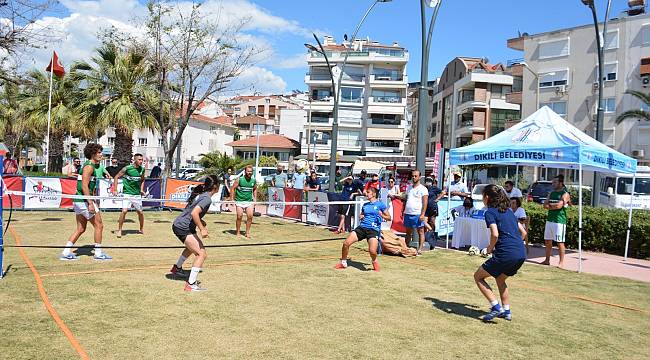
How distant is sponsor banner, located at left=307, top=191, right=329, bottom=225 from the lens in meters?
17.5

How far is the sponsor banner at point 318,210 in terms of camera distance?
57.3ft

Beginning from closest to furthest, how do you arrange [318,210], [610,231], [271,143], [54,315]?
1. [54,315]
2. [610,231]
3. [318,210]
4. [271,143]

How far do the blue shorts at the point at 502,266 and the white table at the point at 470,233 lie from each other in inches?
246

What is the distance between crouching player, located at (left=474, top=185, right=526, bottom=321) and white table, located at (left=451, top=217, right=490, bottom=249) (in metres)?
6.12

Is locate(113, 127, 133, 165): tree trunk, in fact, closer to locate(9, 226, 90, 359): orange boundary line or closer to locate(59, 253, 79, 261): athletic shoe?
locate(59, 253, 79, 261): athletic shoe

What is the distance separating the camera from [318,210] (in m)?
17.9

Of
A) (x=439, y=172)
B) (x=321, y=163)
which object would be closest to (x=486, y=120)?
(x=321, y=163)

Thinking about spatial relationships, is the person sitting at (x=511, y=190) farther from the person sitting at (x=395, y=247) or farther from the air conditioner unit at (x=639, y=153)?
the air conditioner unit at (x=639, y=153)

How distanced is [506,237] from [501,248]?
0.15m

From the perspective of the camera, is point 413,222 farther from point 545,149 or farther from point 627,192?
point 627,192

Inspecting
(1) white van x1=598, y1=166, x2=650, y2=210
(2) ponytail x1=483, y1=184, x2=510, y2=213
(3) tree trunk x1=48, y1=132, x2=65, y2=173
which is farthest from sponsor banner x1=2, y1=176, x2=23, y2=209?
(1) white van x1=598, y1=166, x2=650, y2=210

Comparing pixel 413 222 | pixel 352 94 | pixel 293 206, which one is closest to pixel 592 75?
pixel 352 94

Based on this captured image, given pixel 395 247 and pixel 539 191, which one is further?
pixel 539 191

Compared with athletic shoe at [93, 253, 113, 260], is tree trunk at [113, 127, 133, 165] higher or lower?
higher
